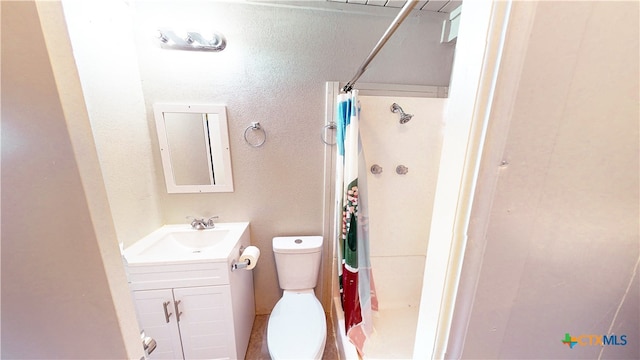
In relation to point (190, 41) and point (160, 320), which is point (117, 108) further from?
point (160, 320)

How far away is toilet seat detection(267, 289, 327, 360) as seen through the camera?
105cm

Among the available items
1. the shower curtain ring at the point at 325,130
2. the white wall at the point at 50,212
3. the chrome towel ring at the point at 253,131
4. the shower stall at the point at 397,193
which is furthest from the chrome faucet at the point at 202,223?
the white wall at the point at 50,212

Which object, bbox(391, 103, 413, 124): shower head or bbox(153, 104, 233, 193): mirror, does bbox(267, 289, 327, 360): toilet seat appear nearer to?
bbox(153, 104, 233, 193): mirror

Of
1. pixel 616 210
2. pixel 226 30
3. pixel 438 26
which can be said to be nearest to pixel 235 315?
pixel 616 210

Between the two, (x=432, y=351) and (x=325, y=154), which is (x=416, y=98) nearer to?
(x=325, y=154)

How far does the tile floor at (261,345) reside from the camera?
1379 mm

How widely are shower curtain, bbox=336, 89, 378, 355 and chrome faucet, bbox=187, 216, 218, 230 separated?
0.93 m

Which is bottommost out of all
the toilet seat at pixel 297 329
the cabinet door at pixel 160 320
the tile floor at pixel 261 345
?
the tile floor at pixel 261 345

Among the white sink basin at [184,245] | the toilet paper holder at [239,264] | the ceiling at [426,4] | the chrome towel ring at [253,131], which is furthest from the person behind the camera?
the chrome towel ring at [253,131]

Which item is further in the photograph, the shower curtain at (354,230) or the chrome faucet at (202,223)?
the chrome faucet at (202,223)

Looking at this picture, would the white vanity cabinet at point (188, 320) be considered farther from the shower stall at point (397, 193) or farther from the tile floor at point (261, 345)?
the shower stall at point (397, 193)

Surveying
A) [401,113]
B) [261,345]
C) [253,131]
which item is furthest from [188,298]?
[401,113]

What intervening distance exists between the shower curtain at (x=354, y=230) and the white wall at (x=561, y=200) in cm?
84

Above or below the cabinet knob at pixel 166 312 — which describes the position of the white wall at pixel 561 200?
above
